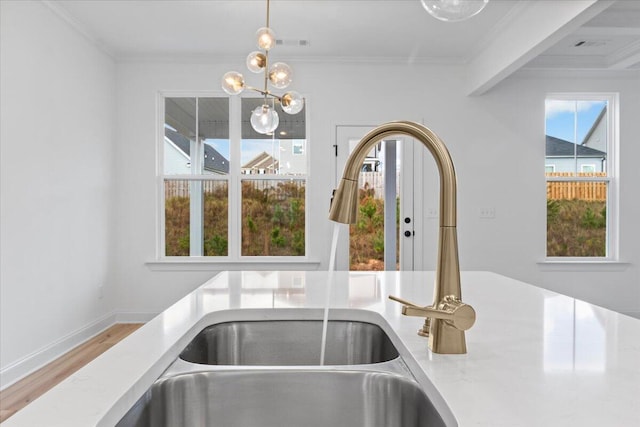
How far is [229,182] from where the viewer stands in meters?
4.25

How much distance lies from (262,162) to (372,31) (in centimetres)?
166

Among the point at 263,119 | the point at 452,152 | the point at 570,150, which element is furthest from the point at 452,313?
the point at 570,150

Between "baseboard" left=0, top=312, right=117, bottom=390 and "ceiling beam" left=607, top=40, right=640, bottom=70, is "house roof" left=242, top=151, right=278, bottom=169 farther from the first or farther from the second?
"ceiling beam" left=607, top=40, right=640, bottom=70

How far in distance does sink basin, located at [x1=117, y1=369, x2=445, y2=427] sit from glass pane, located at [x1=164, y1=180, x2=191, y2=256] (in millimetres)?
3799

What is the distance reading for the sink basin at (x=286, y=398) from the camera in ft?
2.20

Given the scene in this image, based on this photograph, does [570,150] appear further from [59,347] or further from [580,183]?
[59,347]

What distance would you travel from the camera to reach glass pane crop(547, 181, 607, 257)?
4.37 m

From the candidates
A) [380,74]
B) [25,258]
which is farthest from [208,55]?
[25,258]

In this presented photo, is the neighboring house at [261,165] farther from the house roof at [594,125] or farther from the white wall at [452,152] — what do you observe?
the house roof at [594,125]

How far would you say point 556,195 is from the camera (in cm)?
437

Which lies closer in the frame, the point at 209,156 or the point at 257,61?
the point at 257,61

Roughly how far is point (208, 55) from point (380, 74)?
176 cm

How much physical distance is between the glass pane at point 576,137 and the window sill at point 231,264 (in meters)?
2.80

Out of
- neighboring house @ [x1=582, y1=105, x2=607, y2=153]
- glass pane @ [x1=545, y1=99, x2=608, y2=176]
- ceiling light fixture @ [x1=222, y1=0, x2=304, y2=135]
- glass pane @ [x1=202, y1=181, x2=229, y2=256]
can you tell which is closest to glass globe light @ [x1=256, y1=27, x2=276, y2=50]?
ceiling light fixture @ [x1=222, y1=0, x2=304, y2=135]
